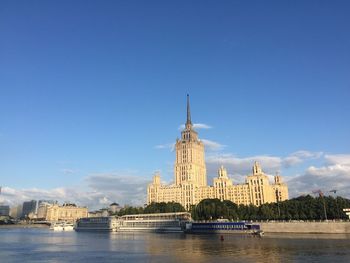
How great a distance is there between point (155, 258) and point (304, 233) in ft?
302

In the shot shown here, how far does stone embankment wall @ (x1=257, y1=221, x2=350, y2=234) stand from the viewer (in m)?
140

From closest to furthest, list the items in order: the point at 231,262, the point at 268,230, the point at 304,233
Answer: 1. the point at 231,262
2. the point at 304,233
3. the point at 268,230

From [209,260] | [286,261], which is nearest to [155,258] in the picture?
[209,260]

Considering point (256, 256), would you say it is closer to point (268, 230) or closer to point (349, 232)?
point (349, 232)

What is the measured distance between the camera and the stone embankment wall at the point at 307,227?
14025cm

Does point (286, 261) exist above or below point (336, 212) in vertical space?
below

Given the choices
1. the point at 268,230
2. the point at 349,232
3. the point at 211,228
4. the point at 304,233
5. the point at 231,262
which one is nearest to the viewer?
the point at 231,262

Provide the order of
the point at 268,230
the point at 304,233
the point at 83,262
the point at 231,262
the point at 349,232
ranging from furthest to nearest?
the point at 268,230
the point at 304,233
the point at 349,232
the point at 83,262
the point at 231,262

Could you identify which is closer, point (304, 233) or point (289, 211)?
point (304, 233)

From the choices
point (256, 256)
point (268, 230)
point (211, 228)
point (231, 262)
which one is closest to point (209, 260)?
point (231, 262)

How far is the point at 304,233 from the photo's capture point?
147000mm

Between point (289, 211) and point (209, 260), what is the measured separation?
12676cm

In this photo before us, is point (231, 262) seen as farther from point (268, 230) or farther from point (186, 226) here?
point (186, 226)

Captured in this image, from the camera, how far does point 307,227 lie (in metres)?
150
